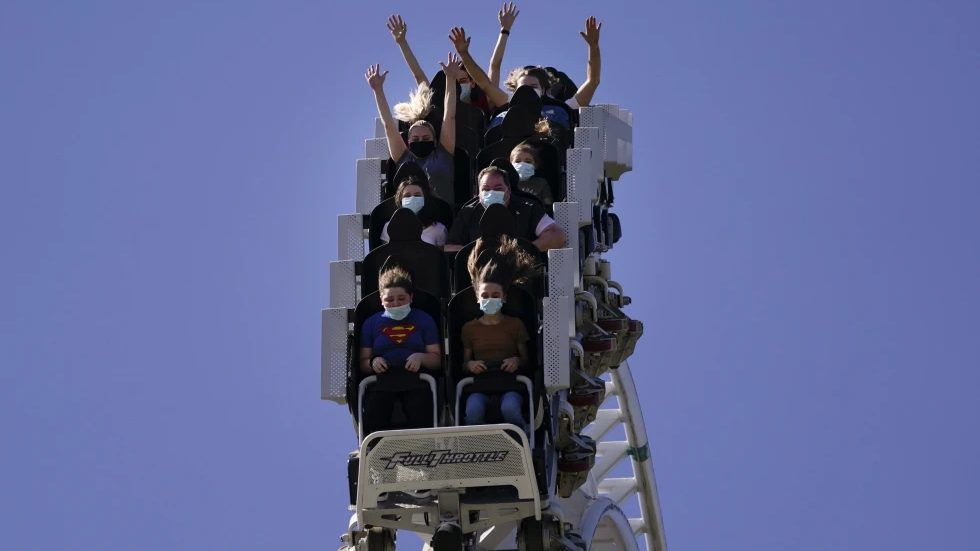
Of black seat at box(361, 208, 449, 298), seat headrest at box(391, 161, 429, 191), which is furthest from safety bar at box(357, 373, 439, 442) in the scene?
seat headrest at box(391, 161, 429, 191)

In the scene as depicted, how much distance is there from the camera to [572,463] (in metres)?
20.6

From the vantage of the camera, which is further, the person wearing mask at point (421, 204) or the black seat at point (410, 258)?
the person wearing mask at point (421, 204)

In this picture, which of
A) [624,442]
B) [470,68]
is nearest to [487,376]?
[470,68]

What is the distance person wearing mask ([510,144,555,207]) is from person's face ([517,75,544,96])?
1.47 metres

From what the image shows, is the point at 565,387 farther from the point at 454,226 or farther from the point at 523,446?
the point at 454,226

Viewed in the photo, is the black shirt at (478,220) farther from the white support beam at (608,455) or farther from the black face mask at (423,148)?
the white support beam at (608,455)

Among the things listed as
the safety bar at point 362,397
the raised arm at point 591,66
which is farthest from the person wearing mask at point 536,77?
the safety bar at point 362,397

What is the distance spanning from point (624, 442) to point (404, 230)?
8355 millimetres

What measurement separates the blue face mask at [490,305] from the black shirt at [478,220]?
4.46ft

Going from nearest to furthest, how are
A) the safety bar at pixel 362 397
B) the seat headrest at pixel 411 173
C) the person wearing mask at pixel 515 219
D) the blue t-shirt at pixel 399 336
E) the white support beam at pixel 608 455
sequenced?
the safety bar at pixel 362 397
the blue t-shirt at pixel 399 336
the person wearing mask at pixel 515 219
the seat headrest at pixel 411 173
the white support beam at pixel 608 455

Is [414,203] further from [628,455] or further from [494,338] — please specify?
[628,455]

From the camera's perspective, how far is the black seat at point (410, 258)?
19.9 m

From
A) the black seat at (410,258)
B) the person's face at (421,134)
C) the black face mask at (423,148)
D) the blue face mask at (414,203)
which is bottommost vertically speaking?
the black seat at (410,258)

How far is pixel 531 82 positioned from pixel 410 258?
3.35 meters
